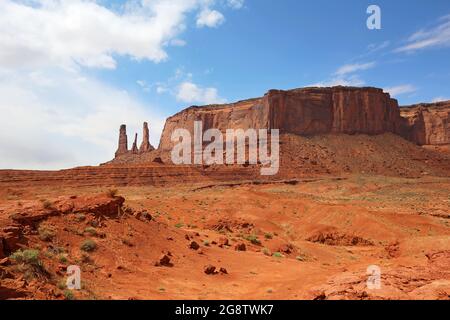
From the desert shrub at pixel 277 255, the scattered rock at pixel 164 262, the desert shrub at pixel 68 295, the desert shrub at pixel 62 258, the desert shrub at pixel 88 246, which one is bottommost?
the desert shrub at pixel 277 255

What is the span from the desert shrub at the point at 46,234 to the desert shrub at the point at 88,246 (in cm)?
96

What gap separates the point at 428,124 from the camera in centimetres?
10844

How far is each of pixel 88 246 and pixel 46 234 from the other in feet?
4.27

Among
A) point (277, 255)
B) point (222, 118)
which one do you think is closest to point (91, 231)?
point (277, 255)

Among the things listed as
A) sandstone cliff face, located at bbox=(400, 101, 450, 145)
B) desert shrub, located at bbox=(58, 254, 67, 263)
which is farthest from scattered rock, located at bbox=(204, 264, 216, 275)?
sandstone cliff face, located at bbox=(400, 101, 450, 145)

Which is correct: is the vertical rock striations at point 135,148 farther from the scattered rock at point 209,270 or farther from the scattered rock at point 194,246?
the scattered rock at point 209,270

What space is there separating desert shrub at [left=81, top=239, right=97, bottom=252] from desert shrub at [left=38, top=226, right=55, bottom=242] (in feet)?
3.16

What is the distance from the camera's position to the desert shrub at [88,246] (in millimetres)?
12297

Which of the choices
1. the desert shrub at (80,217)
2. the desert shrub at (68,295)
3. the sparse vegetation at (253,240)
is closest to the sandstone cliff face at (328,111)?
the sparse vegetation at (253,240)

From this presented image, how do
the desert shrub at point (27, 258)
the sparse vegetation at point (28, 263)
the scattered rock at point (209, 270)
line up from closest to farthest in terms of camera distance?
the sparse vegetation at point (28, 263) < the desert shrub at point (27, 258) < the scattered rock at point (209, 270)

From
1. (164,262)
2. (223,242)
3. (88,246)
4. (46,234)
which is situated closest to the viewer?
(46,234)

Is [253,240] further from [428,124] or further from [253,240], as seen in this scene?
[428,124]
